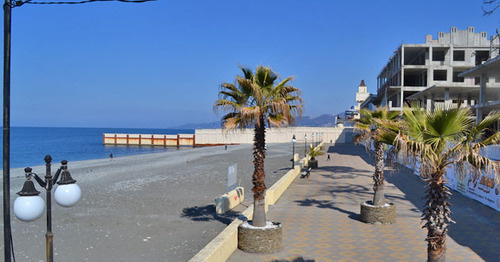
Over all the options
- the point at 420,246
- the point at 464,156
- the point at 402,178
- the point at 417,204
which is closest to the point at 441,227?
the point at 464,156

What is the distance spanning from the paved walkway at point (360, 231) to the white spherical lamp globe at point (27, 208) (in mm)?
5296

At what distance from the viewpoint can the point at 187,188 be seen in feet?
70.3

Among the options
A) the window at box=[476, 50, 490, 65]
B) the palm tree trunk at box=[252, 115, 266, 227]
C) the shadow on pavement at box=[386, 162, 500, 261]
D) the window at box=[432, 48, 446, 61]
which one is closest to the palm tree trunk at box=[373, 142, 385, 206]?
the shadow on pavement at box=[386, 162, 500, 261]

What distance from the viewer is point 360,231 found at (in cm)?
1098

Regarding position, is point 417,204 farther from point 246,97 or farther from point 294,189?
point 246,97

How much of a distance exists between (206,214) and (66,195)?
10519 millimetres

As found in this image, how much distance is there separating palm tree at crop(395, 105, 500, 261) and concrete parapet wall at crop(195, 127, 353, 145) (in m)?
57.6

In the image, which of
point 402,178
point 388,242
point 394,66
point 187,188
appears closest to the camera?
point 388,242

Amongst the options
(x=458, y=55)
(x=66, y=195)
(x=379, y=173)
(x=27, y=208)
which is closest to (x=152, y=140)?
(x=458, y=55)

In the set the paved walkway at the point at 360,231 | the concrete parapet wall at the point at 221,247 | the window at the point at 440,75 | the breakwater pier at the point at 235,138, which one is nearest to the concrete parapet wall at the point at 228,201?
the paved walkway at the point at 360,231

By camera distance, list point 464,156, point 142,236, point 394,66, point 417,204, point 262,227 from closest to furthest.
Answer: point 464,156 < point 262,227 < point 142,236 < point 417,204 < point 394,66

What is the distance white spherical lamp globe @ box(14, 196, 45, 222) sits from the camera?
3.96 m

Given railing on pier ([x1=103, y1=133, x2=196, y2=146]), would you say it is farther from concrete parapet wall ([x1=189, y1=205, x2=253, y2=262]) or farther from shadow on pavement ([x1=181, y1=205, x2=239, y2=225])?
concrete parapet wall ([x1=189, y1=205, x2=253, y2=262])

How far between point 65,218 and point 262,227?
27.8ft
